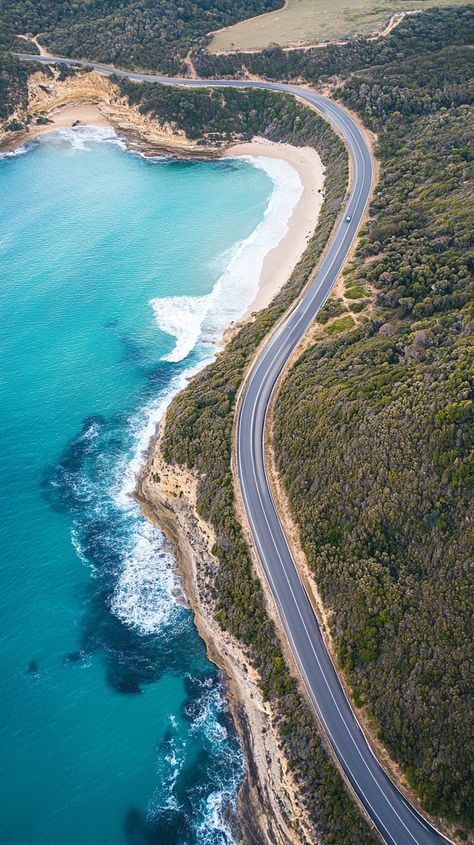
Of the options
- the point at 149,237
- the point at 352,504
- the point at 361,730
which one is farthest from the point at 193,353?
the point at 361,730

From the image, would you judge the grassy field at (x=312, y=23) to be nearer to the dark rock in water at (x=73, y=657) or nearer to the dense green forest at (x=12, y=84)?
the dense green forest at (x=12, y=84)

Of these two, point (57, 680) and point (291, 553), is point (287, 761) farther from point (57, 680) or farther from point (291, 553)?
point (57, 680)

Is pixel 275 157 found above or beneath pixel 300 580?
above

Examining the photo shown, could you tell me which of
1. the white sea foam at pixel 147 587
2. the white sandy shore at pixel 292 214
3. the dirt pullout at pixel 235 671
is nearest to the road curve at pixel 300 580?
the dirt pullout at pixel 235 671

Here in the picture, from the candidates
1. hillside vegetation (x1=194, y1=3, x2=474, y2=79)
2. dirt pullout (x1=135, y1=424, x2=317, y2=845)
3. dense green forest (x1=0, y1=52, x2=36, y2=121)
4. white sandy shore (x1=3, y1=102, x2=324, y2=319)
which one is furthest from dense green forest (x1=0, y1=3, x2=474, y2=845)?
dense green forest (x1=0, y1=52, x2=36, y2=121)

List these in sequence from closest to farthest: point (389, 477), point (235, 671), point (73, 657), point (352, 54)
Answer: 1. point (235, 671)
2. point (389, 477)
3. point (73, 657)
4. point (352, 54)

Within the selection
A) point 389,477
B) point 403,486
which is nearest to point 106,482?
point 389,477

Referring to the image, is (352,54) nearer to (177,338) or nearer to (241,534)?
(177,338)
